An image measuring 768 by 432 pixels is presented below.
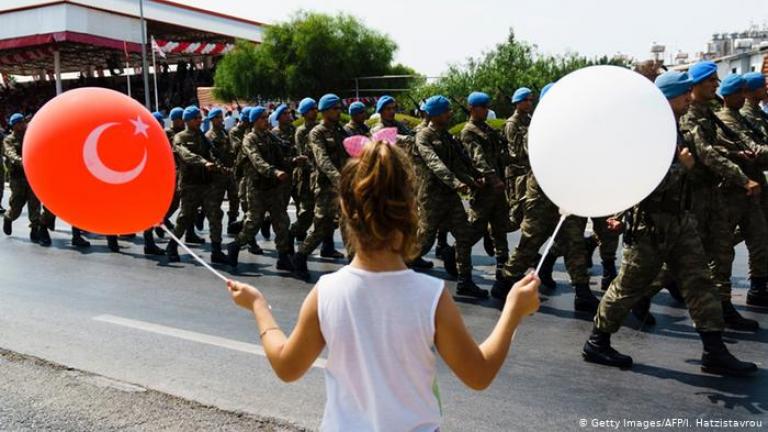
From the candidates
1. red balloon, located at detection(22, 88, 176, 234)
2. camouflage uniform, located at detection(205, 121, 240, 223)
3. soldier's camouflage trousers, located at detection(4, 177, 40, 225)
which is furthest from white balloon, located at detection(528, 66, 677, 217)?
soldier's camouflage trousers, located at detection(4, 177, 40, 225)

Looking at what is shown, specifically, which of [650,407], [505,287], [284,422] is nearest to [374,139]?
[284,422]

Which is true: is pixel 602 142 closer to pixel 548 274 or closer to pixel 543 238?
pixel 543 238

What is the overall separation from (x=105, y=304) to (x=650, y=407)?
490 centimetres

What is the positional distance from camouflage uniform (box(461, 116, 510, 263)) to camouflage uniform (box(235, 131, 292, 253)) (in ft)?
7.50

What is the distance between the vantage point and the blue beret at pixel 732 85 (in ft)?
20.0

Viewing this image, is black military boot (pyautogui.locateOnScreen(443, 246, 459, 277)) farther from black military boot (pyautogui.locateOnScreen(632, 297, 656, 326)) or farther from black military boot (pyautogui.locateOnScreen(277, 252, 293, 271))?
black military boot (pyautogui.locateOnScreen(632, 297, 656, 326))

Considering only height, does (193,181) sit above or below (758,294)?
above

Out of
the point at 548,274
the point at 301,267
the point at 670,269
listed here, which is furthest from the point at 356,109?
the point at 670,269

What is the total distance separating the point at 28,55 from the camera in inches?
1407

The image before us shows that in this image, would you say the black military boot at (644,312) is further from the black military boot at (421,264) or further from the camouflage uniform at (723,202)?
the black military boot at (421,264)

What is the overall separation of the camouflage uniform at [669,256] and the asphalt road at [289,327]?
0.40 metres

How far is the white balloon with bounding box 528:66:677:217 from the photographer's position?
2.72 metres

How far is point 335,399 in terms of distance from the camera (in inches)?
82.8

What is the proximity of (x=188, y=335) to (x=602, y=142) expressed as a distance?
411 cm
